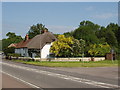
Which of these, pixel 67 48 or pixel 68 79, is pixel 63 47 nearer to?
pixel 67 48

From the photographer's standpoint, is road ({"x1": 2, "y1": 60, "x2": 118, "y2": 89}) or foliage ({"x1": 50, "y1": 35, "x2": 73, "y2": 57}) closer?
road ({"x1": 2, "y1": 60, "x2": 118, "y2": 89})

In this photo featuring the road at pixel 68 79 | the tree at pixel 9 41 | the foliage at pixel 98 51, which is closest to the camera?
the road at pixel 68 79

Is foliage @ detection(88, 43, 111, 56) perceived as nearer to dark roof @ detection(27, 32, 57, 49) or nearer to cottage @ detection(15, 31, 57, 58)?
cottage @ detection(15, 31, 57, 58)

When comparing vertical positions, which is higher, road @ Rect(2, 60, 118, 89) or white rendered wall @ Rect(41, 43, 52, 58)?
white rendered wall @ Rect(41, 43, 52, 58)

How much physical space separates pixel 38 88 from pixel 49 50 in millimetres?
50548

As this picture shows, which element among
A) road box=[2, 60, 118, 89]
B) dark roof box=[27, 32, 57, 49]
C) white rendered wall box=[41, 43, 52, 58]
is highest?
dark roof box=[27, 32, 57, 49]

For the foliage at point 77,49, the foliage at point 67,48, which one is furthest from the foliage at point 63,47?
the foliage at point 77,49

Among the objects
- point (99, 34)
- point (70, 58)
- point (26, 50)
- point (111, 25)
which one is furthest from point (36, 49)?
point (111, 25)

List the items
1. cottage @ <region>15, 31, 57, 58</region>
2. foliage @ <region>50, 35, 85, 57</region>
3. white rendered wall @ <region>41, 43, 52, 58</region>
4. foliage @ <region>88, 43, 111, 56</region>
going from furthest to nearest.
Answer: cottage @ <region>15, 31, 57, 58</region> < white rendered wall @ <region>41, 43, 52, 58</region> < foliage @ <region>50, 35, 85, 57</region> < foliage @ <region>88, 43, 111, 56</region>

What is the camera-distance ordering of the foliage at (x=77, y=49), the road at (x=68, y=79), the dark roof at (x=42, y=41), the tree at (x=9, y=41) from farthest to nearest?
the tree at (x=9, y=41) < the dark roof at (x=42, y=41) < the foliage at (x=77, y=49) < the road at (x=68, y=79)

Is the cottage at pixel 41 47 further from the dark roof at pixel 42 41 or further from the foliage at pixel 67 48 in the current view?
the foliage at pixel 67 48

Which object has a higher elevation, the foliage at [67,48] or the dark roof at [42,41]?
the dark roof at [42,41]

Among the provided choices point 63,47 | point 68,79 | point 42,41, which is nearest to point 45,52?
point 42,41

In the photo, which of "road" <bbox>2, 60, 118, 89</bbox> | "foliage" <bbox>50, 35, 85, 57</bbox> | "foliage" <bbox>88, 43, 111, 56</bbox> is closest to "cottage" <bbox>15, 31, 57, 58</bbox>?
"foliage" <bbox>50, 35, 85, 57</bbox>
